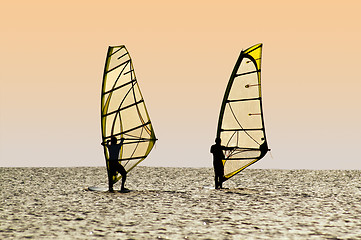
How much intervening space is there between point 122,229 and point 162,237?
1.05 m

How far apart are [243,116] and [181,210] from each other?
17.1 feet

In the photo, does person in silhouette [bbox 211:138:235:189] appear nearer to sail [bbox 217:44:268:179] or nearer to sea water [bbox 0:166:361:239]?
sail [bbox 217:44:268:179]

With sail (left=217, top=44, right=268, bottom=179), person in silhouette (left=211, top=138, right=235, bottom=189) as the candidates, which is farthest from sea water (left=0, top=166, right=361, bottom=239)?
sail (left=217, top=44, right=268, bottom=179)

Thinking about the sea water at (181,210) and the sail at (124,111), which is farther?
the sail at (124,111)

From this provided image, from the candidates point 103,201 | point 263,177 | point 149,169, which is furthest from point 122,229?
point 149,169

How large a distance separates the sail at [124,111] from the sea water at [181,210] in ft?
4.02

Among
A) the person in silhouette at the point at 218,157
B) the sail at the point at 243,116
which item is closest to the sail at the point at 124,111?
the person in silhouette at the point at 218,157

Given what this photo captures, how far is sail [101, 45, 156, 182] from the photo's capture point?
15727 mm

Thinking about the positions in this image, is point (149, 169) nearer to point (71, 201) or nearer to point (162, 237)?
point (71, 201)

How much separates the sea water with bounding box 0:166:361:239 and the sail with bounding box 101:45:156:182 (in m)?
1.23

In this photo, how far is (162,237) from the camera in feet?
27.5

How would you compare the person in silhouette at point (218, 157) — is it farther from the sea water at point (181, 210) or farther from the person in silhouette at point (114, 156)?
the person in silhouette at point (114, 156)

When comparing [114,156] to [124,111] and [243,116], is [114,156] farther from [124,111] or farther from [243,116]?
[243,116]

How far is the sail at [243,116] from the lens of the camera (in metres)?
16.0
